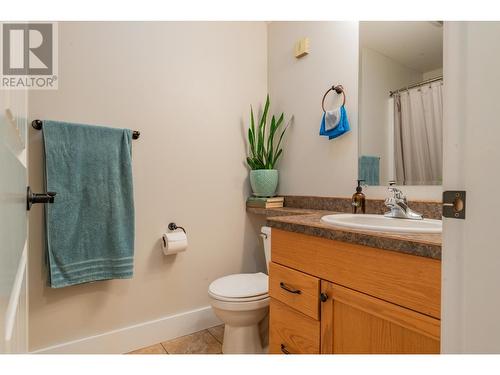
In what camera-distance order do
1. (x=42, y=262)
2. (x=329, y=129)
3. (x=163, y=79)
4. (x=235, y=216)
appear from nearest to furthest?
(x=42, y=262)
(x=329, y=129)
(x=163, y=79)
(x=235, y=216)

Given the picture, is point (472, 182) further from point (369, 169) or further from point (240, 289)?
point (240, 289)

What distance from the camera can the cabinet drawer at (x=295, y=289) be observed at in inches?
37.1

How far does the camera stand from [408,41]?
1306mm

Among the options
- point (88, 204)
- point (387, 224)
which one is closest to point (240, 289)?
point (387, 224)

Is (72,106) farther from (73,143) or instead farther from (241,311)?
(241,311)

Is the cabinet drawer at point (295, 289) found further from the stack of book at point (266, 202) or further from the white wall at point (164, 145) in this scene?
the white wall at point (164, 145)

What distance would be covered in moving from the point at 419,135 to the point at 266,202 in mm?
985

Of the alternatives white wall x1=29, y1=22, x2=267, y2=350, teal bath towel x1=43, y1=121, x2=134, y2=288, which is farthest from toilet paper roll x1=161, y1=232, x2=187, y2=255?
teal bath towel x1=43, y1=121, x2=134, y2=288

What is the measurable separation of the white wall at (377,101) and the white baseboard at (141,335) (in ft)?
4.89

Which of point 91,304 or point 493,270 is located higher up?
point 493,270

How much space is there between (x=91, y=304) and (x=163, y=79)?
143 cm

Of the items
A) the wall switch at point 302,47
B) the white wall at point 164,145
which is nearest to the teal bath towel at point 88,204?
the white wall at point 164,145

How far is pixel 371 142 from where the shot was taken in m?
1.46
